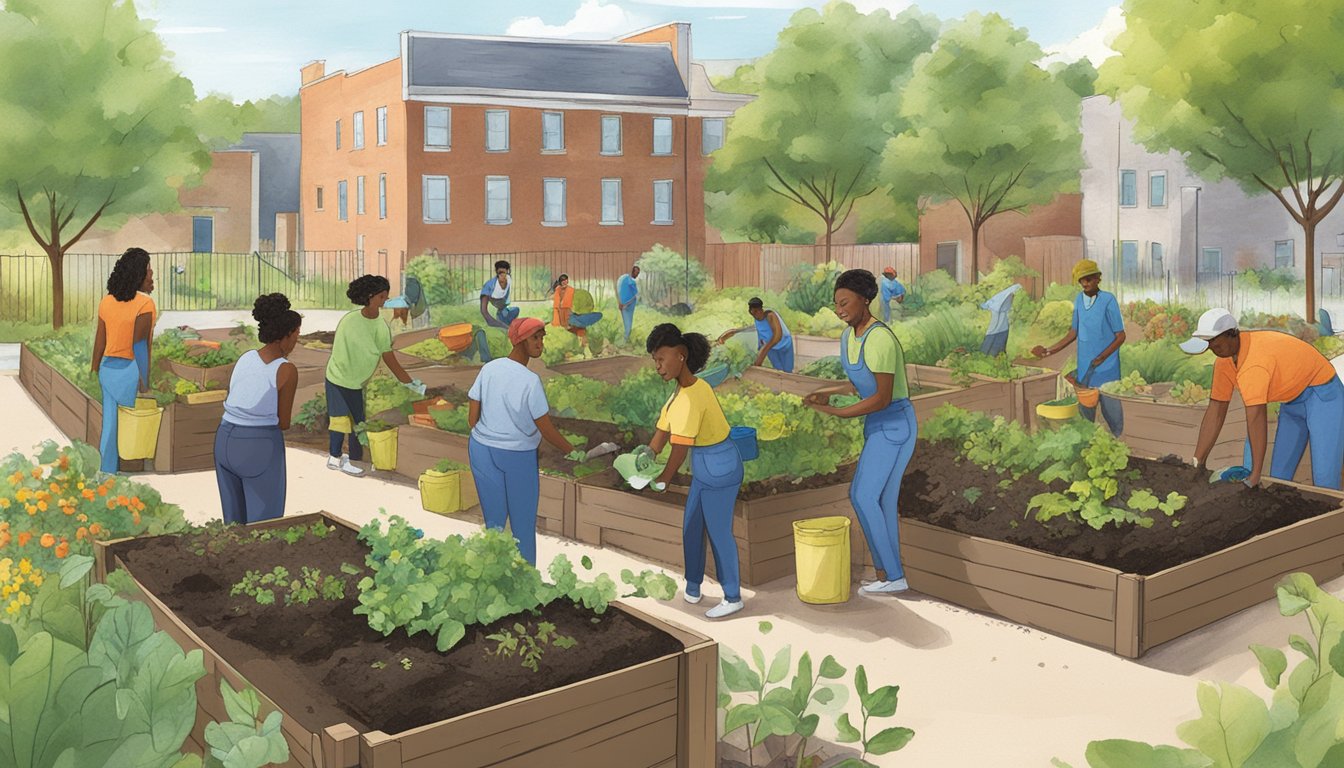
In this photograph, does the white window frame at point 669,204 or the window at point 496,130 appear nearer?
the window at point 496,130

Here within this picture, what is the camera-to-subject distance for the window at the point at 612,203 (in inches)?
1496

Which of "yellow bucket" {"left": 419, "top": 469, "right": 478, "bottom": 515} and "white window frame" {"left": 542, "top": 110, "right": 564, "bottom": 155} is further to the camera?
"white window frame" {"left": 542, "top": 110, "right": 564, "bottom": 155}

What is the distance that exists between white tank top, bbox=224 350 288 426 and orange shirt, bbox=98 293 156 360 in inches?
116

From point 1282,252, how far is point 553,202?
20269 mm

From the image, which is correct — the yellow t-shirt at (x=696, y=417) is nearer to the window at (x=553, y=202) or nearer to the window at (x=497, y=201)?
the window at (x=497, y=201)

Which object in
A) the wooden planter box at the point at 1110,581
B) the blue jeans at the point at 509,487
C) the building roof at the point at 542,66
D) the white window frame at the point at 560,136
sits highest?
the building roof at the point at 542,66

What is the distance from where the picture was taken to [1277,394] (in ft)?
27.6

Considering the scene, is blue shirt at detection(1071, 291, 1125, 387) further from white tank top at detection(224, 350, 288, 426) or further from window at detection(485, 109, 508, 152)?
window at detection(485, 109, 508, 152)

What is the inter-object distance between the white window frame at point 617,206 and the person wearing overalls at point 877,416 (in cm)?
3046

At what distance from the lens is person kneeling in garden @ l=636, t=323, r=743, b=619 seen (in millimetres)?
7340

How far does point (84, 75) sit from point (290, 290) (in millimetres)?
12000

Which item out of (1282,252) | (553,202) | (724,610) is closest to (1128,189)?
(1282,252)

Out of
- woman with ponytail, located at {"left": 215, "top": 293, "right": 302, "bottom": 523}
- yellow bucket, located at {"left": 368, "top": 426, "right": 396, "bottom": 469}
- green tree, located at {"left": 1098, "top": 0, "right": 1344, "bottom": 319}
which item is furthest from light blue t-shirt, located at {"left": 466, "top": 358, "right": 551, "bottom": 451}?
green tree, located at {"left": 1098, "top": 0, "right": 1344, "bottom": 319}

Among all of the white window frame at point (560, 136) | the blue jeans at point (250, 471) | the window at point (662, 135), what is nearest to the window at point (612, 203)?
the white window frame at point (560, 136)
